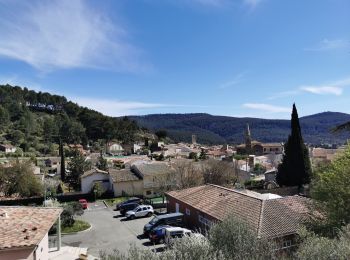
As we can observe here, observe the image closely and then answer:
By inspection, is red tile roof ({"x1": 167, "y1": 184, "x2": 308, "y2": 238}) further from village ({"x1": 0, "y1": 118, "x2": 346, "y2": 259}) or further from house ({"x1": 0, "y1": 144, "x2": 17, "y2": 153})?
house ({"x1": 0, "y1": 144, "x2": 17, "y2": 153})

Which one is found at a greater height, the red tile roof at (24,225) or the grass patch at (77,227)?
the red tile roof at (24,225)

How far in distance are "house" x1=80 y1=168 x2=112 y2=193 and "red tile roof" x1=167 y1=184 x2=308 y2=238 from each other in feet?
72.5

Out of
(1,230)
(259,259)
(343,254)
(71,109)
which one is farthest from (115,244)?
(71,109)

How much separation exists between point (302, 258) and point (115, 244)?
69.1 feet

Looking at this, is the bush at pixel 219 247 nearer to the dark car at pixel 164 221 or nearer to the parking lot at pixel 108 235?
the parking lot at pixel 108 235

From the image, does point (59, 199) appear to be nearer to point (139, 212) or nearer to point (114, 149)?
point (139, 212)

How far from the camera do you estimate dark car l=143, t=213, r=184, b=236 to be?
1195 inches

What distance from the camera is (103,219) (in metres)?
38.2

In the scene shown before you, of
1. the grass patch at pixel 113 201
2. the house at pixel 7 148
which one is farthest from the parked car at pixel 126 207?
the house at pixel 7 148

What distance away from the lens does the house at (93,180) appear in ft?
174

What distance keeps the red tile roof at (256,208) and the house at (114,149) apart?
89097 millimetres

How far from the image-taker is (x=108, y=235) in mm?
31469

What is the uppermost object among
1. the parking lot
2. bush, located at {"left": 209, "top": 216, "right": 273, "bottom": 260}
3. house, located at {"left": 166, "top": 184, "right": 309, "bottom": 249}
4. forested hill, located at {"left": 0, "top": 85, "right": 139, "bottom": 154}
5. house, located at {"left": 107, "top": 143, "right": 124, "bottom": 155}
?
forested hill, located at {"left": 0, "top": 85, "right": 139, "bottom": 154}

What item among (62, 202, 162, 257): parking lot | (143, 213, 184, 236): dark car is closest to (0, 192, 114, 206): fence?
(62, 202, 162, 257): parking lot
